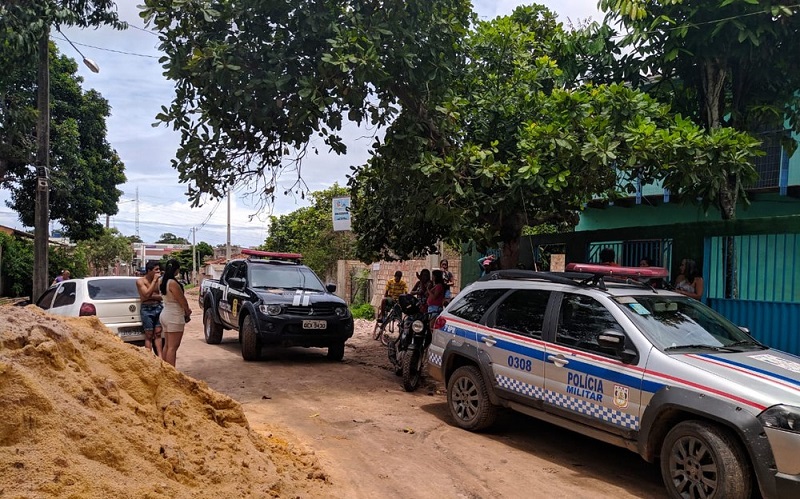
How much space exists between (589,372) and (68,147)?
23330mm

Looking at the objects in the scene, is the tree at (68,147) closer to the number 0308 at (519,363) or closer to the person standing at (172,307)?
the person standing at (172,307)

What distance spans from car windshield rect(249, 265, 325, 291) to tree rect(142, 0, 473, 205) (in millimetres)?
Answer: 3018

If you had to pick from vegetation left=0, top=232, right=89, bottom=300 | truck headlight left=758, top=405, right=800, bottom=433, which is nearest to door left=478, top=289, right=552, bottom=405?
truck headlight left=758, top=405, right=800, bottom=433

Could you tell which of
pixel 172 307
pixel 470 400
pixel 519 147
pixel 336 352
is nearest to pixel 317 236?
pixel 336 352

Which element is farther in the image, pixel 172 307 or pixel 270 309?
pixel 270 309

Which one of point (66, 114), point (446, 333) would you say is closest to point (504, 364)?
point (446, 333)

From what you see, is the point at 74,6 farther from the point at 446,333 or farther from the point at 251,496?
the point at 251,496

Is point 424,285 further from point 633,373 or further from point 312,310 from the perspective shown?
point 633,373

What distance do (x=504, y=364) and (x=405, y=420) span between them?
1.49 m

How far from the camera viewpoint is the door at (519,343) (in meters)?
5.80

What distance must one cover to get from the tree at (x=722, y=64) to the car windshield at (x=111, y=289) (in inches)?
347

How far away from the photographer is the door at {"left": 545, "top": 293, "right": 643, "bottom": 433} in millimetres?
4922

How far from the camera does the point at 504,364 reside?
6.14 metres

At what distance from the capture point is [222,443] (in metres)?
4.49
